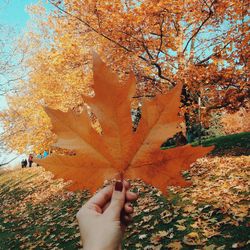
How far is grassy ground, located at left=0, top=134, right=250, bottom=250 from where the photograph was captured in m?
3.96

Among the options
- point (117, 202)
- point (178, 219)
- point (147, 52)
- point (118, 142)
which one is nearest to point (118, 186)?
point (117, 202)

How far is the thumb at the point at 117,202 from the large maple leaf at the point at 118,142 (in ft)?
0.37

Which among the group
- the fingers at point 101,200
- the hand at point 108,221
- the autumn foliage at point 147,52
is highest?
the autumn foliage at point 147,52

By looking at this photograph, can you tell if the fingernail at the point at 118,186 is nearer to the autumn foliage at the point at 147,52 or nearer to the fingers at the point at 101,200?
the fingers at the point at 101,200

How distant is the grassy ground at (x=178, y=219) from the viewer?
13.0 feet

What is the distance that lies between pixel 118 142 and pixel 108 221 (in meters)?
0.33

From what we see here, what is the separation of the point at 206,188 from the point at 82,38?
6.79 metres

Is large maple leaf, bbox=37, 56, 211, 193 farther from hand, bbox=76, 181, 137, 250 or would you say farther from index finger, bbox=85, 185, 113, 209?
index finger, bbox=85, 185, 113, 209

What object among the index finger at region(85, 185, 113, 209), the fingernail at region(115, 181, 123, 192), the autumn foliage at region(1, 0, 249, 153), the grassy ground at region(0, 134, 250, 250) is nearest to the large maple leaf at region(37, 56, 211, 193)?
the fingernail at region(115, 181, 123, 192)

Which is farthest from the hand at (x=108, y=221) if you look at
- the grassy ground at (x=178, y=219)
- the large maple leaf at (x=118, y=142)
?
the grassy ground at (x=178, y=219)

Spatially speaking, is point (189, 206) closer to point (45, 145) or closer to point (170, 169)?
point (170, 169)

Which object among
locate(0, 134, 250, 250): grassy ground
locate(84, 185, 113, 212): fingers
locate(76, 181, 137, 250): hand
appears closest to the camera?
locate(76, 181, 137, 250): hand

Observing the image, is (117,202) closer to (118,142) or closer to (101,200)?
(101,200)

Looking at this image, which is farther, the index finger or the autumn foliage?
the autumn foliage
